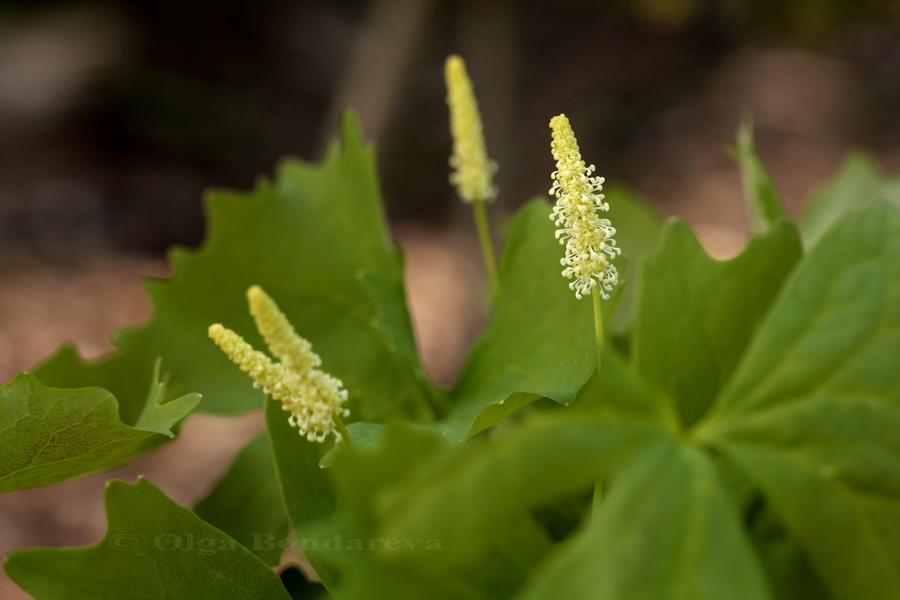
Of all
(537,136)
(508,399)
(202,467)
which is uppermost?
(537,136)

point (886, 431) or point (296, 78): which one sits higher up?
point (296, 78)

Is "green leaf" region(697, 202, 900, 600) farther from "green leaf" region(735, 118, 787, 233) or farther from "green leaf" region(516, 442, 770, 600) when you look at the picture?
"green leaf" region(735, 118, 787, 233)

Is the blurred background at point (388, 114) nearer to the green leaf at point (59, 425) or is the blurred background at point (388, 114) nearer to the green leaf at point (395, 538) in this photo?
the green leaf at point (59, 425)

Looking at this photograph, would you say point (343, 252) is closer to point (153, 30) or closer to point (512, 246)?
point (512, 246)

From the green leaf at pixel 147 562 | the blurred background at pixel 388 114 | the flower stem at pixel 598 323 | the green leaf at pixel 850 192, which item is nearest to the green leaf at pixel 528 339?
the flower stem at pixel 598 323

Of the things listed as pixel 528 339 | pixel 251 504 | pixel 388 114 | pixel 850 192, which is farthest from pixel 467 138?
pixel 388 114

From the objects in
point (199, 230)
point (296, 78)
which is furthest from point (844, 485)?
point (296, 78)
